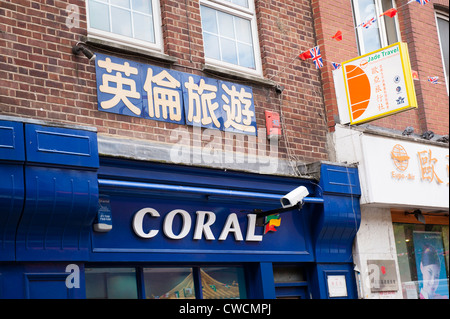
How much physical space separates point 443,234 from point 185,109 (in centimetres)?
585

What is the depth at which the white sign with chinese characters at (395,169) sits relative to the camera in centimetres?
998

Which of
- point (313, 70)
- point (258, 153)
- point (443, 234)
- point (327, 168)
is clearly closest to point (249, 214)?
point (258, 153)

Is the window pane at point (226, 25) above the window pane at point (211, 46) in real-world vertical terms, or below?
above

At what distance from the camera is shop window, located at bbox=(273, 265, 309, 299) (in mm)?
9274

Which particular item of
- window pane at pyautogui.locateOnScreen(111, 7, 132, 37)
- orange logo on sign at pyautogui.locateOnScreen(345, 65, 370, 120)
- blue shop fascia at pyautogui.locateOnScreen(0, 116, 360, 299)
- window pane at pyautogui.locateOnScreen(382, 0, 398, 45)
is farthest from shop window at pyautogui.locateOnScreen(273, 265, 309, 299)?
window pane at pyautogui.locateOnScreen(382, 0, 398, 45)

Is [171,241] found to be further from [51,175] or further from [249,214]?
[51,175]

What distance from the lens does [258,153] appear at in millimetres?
9211

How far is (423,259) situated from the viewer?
11328 millimetres

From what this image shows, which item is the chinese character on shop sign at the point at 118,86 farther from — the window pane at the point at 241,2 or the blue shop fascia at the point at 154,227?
the window pane at the point at 241,2

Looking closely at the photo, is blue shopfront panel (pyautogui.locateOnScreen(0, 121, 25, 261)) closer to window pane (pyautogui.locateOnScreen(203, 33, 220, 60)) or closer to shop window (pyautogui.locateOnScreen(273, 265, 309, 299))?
window pane (pyautogui.locateOnScreen(203, 33, 220, 60))

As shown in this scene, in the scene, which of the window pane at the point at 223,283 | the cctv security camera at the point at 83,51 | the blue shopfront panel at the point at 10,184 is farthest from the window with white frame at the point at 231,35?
the blue shopfront panel at the point at 10,184

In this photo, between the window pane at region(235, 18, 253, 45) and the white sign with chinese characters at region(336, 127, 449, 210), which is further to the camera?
the white sign with chinese characters at region(336, 127, 449, 210)

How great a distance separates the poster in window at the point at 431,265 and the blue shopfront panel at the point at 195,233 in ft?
8.85

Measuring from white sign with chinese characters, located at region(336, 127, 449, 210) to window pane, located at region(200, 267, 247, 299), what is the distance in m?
2.29
